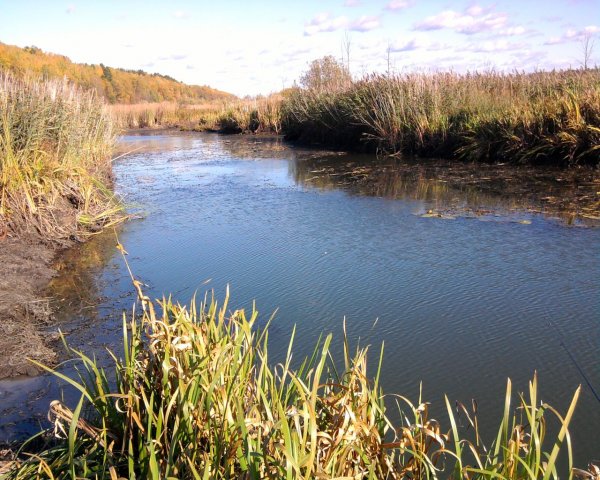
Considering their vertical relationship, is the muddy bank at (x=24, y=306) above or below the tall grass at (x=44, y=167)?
below

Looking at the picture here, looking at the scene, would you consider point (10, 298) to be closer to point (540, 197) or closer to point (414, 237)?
point (414, 237)

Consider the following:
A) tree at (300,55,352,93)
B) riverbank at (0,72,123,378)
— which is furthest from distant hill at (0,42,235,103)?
riverbank at (0,72,123,378)

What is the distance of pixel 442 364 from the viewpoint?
3.31m

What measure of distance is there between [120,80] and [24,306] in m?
56.8

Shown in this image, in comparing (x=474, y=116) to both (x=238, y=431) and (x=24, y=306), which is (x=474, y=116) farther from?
(x=238, y=431)

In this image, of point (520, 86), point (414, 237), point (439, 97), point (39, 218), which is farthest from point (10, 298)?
point (520, 86)

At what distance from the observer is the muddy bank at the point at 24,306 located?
11.1 feet

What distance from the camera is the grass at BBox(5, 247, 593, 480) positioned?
162 centimetres

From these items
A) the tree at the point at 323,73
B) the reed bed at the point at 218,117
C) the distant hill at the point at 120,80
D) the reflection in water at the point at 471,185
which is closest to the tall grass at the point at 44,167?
the reflection in water at the point at 471,185

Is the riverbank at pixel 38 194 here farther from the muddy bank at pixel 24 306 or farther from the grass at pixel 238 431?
the grass at pixel 238 431

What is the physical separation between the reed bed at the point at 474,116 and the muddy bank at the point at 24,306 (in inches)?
296

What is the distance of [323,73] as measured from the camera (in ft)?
71.7

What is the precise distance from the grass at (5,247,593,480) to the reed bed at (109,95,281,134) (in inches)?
549

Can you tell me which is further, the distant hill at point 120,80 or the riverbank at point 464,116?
the distant hill at point 120,80
